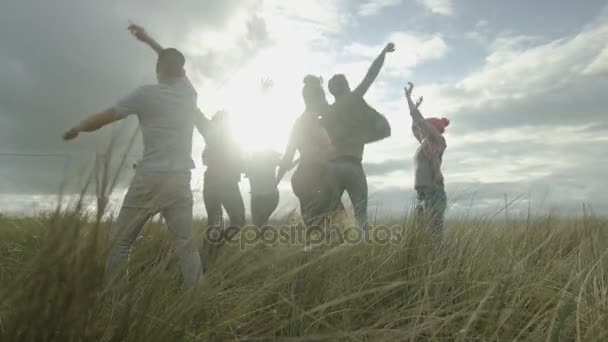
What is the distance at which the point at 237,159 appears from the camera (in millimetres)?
5191

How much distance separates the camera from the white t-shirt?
3010mm

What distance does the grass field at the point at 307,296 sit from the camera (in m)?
1.20

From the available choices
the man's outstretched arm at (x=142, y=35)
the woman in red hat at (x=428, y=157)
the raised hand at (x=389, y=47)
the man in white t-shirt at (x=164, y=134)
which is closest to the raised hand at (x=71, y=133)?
the man in white t-shirt at (x=164, y=134)

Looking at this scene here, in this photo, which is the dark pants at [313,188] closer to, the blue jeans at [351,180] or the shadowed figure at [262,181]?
the blue jeans at [351,180]

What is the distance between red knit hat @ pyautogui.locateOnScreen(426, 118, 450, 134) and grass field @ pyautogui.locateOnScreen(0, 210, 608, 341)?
1.74m

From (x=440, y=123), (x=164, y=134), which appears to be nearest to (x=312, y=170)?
(x=164, y=134)

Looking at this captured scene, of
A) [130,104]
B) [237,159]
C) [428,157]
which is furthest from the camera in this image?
[428,157]

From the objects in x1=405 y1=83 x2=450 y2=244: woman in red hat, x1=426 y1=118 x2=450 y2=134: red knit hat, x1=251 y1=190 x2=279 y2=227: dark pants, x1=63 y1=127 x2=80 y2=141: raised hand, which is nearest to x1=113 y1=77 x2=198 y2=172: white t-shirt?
x1=63 y1=127 x2=80 y2=141: raised hand

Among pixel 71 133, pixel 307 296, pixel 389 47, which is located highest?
pixel 389 47

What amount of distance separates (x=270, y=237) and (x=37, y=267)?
1.47m

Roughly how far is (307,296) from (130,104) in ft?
5.39

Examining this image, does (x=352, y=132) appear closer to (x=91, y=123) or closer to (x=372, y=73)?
(x=372, y=73)

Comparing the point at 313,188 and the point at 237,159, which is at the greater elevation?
the point at 237,159

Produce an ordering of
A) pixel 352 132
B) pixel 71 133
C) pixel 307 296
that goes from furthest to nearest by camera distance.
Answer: pixel 352 132, pixel 71 133, pixel 307 296
